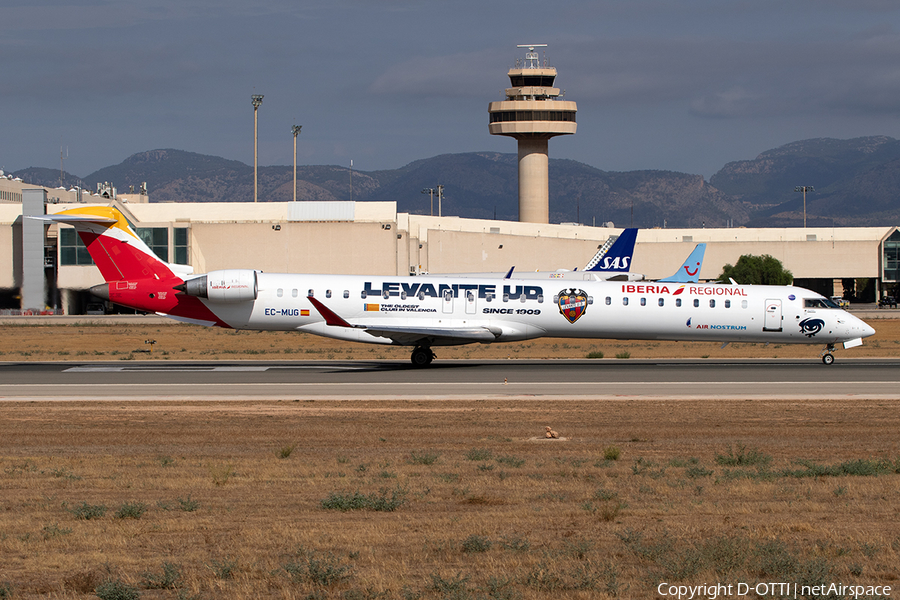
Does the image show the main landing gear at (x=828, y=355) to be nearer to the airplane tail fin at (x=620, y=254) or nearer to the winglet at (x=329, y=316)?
the winglet at (x=329, y=316)

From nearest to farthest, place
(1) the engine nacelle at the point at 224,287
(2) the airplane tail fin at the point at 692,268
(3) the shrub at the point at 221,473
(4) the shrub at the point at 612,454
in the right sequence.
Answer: (3) the shrub at the point at 221,473 → (4) the shrub at the point at 612,454 → (1) the engine nacelle at the point at 224,287 → (2) the airplane tail fin at the point at 692,268

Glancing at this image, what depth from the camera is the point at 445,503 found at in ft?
39.8

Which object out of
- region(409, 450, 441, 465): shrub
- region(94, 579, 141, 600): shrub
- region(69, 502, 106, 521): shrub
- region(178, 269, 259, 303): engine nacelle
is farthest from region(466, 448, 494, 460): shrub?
region(178, 269, 259, 303): engine nacelle

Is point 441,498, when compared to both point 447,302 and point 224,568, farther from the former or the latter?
point 447,302

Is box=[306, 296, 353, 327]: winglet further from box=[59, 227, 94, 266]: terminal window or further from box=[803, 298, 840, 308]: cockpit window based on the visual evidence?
box=[59, 227, 94, 266]: terminal window

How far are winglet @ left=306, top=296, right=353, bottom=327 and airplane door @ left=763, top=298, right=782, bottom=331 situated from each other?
14.6 metres

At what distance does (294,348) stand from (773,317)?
21357 mm

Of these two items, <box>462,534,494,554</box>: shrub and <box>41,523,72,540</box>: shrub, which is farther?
<box>41,523,72,540</box>: shrub

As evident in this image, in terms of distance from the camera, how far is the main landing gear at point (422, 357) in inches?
1286

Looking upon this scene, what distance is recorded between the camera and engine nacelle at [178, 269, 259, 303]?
31781 mm

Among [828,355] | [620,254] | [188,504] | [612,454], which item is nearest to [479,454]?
[612,454]

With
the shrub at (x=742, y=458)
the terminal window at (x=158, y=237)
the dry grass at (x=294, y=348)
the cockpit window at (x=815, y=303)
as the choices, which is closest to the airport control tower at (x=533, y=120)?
the terminal window at (x=158, y=237)

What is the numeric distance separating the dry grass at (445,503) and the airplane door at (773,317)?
1185cm

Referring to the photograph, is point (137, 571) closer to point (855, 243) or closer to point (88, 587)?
point (88, 587)
